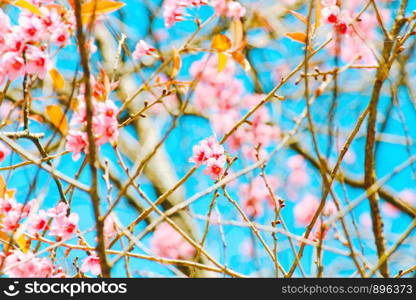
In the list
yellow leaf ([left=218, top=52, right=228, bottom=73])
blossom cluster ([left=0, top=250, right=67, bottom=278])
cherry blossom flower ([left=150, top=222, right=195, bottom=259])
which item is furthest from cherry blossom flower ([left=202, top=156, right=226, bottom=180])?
cherry blossom flower ([left=150, top=222, right=195, bottom=259])

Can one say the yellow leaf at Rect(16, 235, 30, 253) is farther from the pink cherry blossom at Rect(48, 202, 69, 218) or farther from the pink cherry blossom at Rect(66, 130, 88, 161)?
the pink cherry blossom at Rect(66, 130, 88, 161)

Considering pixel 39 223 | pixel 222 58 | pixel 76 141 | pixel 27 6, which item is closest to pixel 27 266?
pixel 39 223

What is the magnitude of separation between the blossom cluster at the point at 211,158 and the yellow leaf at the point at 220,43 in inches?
11.9

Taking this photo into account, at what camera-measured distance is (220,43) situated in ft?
5.01

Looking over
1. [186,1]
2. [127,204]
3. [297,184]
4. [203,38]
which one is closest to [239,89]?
[203,38]

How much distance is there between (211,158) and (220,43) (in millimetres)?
355

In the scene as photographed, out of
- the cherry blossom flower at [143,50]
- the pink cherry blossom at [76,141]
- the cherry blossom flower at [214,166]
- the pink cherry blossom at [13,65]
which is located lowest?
the pink cherry blossom at [76,141]

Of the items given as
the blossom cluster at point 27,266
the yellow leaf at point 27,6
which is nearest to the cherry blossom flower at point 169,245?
the blossom cluster at point 27,266

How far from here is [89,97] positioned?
1.03 m

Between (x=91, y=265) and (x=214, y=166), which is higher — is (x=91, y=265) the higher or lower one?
the lower one

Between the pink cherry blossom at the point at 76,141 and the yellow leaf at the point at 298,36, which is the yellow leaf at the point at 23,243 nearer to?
the pink cherry blossom at the point at 76,141

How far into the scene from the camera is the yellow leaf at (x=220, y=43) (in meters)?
1.51

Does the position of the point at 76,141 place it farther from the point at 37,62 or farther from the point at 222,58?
the point at 222,58

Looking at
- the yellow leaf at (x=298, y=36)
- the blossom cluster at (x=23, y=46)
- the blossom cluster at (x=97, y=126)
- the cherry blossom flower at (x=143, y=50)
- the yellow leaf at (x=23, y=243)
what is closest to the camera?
the blossom cluster at (x=97, y=126)
